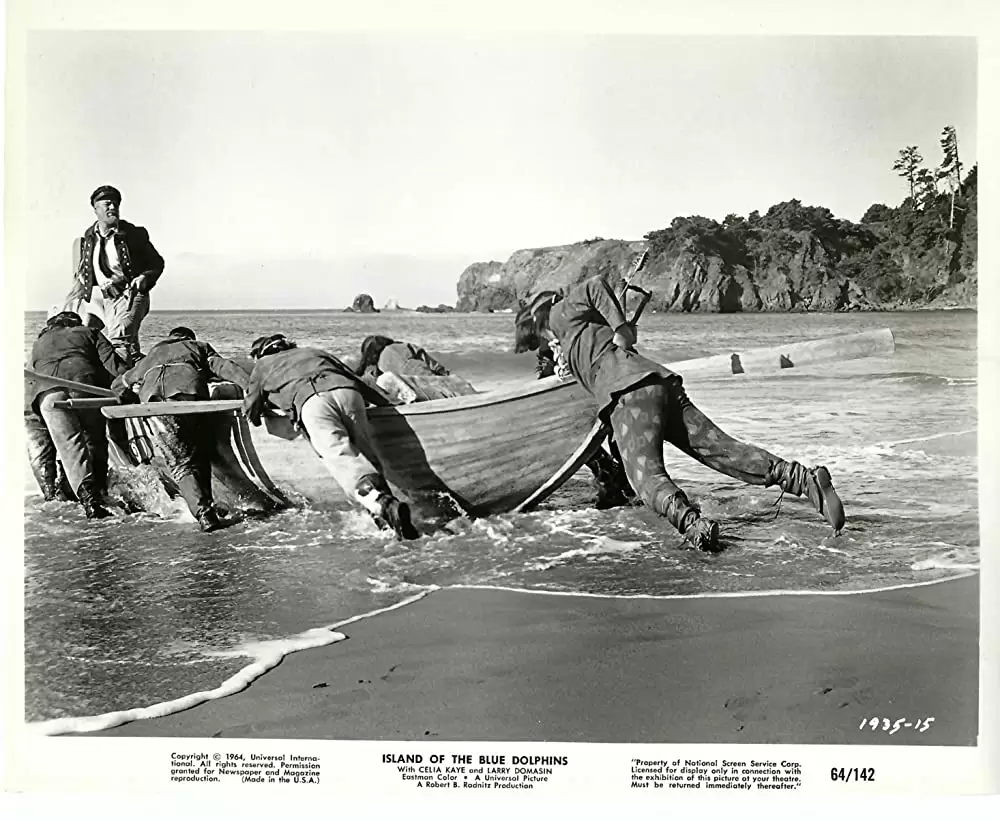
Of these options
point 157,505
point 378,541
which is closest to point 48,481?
point 157,505

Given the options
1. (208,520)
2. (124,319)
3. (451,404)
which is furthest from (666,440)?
(124,319)

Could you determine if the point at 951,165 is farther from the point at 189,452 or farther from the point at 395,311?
the point at 189,452

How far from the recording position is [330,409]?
12.4 ft

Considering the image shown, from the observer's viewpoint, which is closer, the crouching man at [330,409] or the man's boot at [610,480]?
the crouching man at [330,409]

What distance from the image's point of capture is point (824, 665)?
3.75 m

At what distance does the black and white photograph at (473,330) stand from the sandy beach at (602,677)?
0.18ft

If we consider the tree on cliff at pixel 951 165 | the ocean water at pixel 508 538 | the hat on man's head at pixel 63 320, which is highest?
the tree on cliff at pixel 951 165

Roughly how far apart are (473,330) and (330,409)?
0.63 meters

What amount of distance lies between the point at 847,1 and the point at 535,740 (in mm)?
3111

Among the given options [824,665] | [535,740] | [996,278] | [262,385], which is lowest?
[535,740]

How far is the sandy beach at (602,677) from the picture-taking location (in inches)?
146

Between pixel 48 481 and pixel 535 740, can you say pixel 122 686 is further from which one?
pixel 535 740

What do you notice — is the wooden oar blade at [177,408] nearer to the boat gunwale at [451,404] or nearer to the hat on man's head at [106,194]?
the boat gunwale at [451,404]

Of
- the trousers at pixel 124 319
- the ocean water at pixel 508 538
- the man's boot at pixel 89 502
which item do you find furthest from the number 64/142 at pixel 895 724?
the trousers at pixel 124 319
